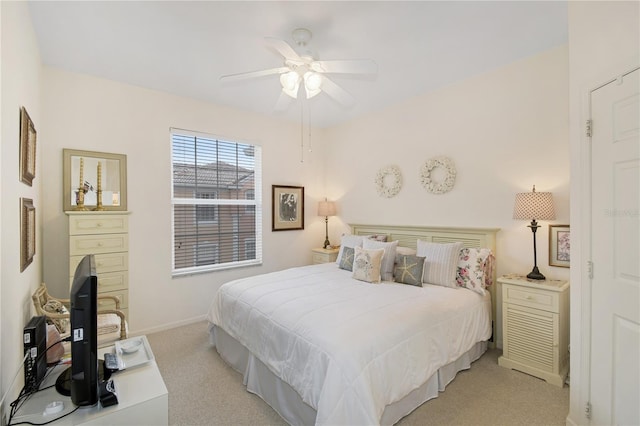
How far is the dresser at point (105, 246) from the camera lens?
2752 millimetres

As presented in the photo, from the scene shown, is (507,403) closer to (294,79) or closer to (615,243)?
(615,243)

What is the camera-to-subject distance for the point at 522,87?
9.49 ft

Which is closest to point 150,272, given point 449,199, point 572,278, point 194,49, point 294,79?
point 194,49

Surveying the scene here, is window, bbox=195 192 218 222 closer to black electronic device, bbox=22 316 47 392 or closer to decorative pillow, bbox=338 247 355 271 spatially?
decorative pillow, bbox=338 247 355 271

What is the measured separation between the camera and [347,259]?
3.56 m

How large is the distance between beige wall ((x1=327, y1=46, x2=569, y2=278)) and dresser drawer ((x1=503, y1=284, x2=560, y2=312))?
0.37m

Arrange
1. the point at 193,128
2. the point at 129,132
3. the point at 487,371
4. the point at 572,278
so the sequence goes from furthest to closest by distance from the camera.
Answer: the point at 193,128 < the point at 129,132 < the point at 487,371 < the point at 572,278

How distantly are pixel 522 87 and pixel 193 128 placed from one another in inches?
145

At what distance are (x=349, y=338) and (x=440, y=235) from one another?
2173 mm

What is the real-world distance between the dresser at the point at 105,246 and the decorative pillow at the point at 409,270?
2735 millimetres

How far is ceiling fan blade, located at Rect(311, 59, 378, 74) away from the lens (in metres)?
2.12

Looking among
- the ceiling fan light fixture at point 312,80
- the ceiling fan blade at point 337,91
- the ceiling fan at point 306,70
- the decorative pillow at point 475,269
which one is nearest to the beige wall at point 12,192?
the ceiling fan at point 306,70

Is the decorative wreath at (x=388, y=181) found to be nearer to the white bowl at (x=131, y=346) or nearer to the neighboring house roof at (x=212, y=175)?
the neighboring house roof at (x=212, y=175)

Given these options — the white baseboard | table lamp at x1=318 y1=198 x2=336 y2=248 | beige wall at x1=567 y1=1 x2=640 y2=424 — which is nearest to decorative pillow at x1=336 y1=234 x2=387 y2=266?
table lamp at x1=318 y1=198 x2=336 y2=248
